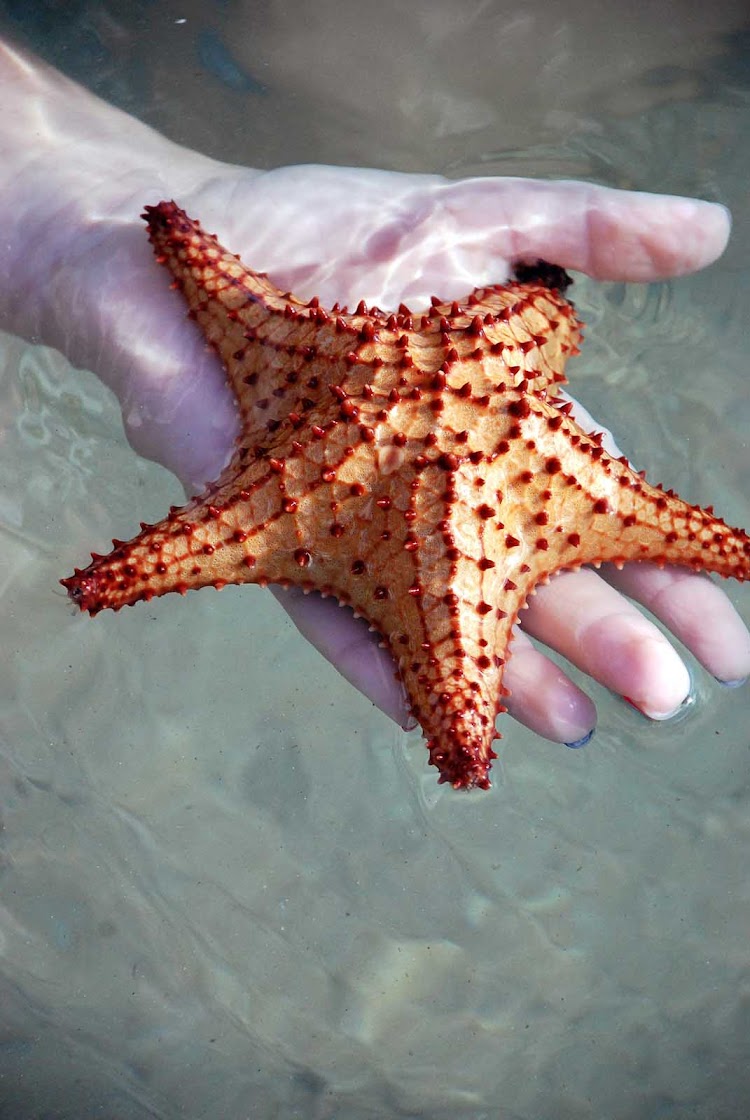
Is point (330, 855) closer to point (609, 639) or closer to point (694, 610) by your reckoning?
point (609, 639)

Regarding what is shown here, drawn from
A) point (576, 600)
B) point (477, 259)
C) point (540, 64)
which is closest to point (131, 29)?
point (540, 64)

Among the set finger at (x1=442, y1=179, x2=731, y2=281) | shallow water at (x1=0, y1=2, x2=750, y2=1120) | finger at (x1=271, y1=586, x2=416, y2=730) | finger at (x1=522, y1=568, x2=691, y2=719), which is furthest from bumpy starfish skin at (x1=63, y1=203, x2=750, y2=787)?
shallow water at (x1=0, y1=2, x2=750, y2=1120)

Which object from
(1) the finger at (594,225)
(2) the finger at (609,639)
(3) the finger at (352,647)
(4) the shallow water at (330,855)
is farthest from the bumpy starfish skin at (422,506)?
(4) the shallow water at (330,855)

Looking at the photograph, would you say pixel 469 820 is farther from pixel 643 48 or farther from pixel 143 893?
pixel 643 48

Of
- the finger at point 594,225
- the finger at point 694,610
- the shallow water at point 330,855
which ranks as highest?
the finger at point 594,225

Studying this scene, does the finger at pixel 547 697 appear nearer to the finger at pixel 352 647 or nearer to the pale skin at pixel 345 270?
the pale skin at pixel 345 270

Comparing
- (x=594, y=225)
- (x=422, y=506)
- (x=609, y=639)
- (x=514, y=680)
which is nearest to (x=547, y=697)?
(x=514, y=680)

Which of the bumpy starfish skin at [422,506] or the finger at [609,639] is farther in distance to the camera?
the finger at [609,639]
